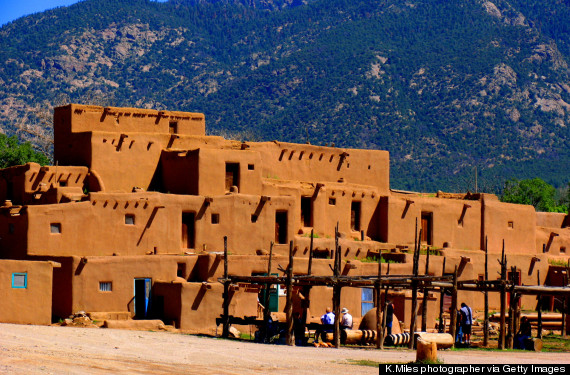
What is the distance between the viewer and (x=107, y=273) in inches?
1406

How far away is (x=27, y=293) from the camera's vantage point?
32562 mm

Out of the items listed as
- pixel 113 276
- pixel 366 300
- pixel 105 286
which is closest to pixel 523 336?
pixel 366 300

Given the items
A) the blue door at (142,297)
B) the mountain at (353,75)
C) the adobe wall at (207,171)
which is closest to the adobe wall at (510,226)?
the adobe wall at (207,171)

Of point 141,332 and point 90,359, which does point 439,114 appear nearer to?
point 141,332

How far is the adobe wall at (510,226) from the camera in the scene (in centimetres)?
4834

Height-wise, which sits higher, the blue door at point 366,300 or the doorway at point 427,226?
the doorway at point 427,226

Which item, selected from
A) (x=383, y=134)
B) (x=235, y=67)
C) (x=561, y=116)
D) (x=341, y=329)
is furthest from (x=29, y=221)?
(x=235, y=67)

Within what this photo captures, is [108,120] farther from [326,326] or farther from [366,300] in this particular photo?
[326,326]

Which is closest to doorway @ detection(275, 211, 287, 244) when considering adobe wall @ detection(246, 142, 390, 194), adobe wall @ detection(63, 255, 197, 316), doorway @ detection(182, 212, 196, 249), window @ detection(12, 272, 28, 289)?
adobe wall @ detection(246, 142, 390, 194)

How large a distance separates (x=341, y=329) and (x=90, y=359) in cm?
1012

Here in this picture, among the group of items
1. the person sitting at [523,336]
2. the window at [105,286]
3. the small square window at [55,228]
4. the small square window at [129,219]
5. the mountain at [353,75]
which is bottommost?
the person sitting at [523,336]

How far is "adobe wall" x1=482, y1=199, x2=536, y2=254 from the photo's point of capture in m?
48.3

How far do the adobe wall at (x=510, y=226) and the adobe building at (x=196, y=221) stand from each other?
0.06 m

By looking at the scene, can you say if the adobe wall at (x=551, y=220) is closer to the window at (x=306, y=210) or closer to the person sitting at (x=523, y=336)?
the window at (x=306, y=210)
